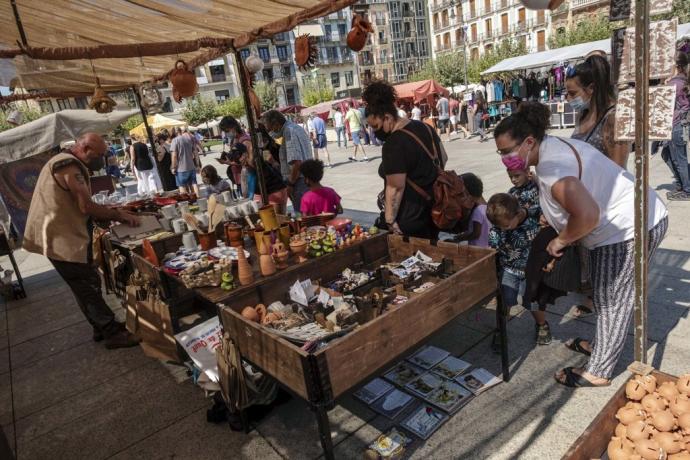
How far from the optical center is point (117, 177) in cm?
1648

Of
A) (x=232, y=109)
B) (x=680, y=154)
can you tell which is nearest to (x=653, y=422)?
(x=680, y=154)

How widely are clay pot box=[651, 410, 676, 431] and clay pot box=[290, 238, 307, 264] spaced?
6.75ft

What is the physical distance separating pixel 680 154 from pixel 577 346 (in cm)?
394

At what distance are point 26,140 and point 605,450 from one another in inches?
362

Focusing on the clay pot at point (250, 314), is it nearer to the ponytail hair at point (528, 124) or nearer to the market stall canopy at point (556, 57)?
the ponytail hair at point (528, 124)

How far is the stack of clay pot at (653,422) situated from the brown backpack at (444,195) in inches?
61.7

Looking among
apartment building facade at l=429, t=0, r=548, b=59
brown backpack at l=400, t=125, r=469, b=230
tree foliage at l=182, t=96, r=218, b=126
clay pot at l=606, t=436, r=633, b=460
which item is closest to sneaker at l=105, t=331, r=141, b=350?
brown backpack at l=400, t=125, r=469, b=230

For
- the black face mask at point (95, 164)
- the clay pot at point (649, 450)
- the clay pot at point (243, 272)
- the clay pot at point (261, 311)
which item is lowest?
the clay pot at point (649, 450)

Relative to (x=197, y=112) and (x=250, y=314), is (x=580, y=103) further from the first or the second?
(x=197, y=112)

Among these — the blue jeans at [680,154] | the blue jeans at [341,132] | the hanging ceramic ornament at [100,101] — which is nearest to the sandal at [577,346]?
the blue jeans at [680,154]

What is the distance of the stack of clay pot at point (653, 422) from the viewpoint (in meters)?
1.58

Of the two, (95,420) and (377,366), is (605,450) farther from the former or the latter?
(95,420)

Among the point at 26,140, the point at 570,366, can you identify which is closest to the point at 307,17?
the point at 570,366

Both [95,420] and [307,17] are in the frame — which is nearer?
[95,420]
